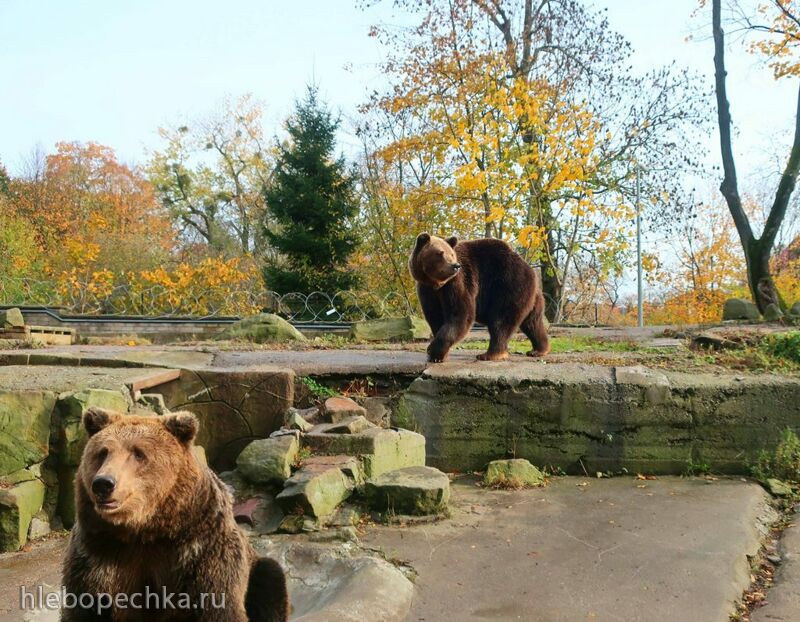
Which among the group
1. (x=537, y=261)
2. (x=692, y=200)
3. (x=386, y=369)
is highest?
(x=692, y=200)

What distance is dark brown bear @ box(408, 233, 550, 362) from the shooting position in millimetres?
7453

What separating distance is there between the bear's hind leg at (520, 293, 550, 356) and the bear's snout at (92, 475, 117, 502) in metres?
6.48

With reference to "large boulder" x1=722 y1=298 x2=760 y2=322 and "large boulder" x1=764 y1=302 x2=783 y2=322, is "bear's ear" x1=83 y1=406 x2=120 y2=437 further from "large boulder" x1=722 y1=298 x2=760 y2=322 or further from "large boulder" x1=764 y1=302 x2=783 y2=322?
"large boulder" x1=722 y1=298 x2=760 y2=322

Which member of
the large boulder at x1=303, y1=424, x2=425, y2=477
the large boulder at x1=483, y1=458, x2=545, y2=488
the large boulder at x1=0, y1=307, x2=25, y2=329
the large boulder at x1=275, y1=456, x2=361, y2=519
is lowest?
the large boulder at x1=483, y1=458, x2=545, y2=488

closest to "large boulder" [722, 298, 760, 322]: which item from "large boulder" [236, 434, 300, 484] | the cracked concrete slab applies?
the cracked concrete slab

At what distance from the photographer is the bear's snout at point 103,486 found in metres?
2.51

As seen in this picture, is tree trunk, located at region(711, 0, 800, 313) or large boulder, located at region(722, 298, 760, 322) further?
large boulder, located at region(722, 298, 760, 322)

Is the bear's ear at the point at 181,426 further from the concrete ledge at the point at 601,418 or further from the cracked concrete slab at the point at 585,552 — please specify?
the concrete ledge at the point at 601,418

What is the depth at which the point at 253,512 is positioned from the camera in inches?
204

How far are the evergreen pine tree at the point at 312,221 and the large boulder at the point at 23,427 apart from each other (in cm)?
1595

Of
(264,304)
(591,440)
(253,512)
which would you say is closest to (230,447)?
(253,512)

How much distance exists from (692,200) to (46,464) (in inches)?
777

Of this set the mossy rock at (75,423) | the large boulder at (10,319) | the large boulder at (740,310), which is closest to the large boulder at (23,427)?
the mossy rock at (75,423)

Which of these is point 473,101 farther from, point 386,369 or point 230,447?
point 230,447
